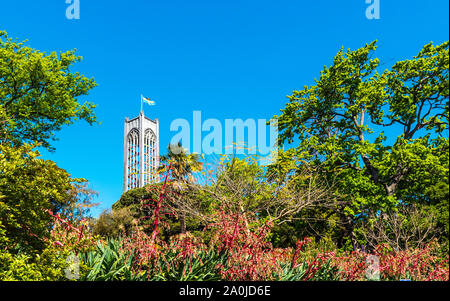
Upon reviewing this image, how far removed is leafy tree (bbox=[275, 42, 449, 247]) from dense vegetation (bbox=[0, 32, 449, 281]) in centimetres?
4

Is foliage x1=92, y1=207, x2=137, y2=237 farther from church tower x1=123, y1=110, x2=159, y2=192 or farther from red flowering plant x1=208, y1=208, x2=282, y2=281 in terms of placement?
church tower x1=123, y1=110, x2=159, y2=192

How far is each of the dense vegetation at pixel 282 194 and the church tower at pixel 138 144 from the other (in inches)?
2313

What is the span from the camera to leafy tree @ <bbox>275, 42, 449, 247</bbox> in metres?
5.82

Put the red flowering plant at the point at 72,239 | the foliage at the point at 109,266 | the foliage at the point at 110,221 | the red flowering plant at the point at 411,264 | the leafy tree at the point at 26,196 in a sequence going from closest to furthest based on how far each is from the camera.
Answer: the red flowering plant at the point at 411,264 < the foliage at the point at 109,266 < the red flowering plant at the point at 72,239 < the leafy tree at the point at 26,196 < the foliage at the point at 110,221

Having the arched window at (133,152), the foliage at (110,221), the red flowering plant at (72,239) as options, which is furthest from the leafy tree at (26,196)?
the arched window at (133,152)

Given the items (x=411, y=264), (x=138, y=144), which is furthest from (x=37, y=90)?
(x=138, y=144)

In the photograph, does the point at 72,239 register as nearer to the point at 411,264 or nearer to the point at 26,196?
the point at 26,196

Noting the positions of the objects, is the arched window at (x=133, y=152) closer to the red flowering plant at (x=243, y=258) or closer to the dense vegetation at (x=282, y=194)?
the dense vegetation at (x=282, y=194)

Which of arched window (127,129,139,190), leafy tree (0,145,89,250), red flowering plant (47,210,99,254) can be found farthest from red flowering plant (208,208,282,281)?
arched window (127,129,139,190)

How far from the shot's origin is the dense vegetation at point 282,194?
13.6 ft
